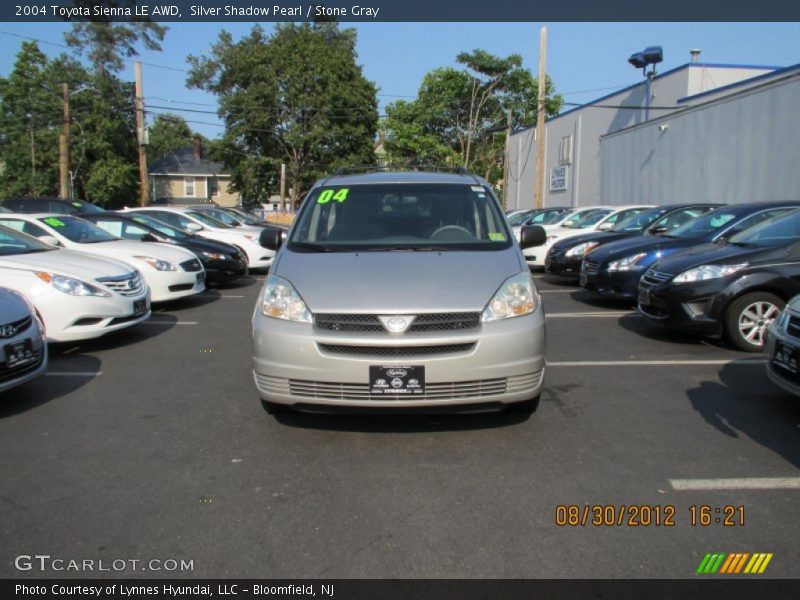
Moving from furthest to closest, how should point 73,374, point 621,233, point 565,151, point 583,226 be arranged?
point 565,151 < point 583,226 < point 621,233 < point 73,374

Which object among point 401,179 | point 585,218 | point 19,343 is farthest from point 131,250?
point 585,218

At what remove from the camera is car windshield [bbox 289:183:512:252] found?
486 cm

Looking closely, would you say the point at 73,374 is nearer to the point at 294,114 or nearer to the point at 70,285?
the point at 70,285

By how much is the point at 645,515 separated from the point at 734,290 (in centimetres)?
406

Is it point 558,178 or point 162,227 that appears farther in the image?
point 558,178

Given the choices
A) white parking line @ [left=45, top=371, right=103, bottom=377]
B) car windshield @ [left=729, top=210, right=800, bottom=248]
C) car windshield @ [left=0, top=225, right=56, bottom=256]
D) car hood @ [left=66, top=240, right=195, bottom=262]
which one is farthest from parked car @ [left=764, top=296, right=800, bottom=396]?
car hood @ [left=66, top=240, right=195, bottom=262]

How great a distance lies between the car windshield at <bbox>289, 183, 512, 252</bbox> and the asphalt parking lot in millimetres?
1320

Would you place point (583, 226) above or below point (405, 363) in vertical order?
above

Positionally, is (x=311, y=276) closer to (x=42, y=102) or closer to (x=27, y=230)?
(x=27, y=230)

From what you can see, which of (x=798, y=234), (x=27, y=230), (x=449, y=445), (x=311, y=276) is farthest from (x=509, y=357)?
(x=27, y=230)

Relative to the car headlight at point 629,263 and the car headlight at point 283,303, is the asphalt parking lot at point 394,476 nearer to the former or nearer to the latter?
the car headlight at point 283,303

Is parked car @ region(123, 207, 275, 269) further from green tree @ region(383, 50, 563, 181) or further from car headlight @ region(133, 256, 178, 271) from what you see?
green tree @ region(383, 50, 563, 181)

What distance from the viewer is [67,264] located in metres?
6.84
